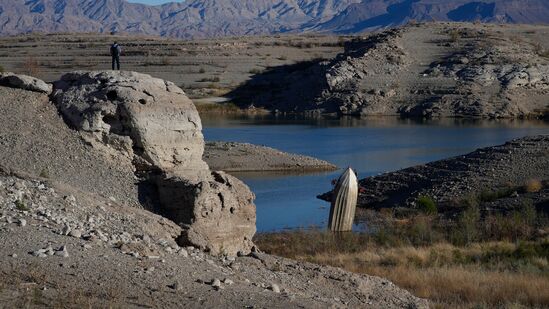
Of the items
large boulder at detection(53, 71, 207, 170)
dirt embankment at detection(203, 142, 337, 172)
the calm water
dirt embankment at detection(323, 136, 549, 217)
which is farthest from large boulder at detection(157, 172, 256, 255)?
dirt embankment at detection(203, 142, 337, 172)

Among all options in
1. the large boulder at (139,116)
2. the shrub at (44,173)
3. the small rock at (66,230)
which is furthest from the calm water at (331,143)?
the small rock at (66,230)

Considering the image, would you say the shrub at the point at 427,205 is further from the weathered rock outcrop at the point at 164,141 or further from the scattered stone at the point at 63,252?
the scattered stone at the point at 63,252

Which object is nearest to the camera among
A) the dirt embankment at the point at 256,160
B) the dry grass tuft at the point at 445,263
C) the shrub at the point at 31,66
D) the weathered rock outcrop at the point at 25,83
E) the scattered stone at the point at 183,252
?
the scattered stone at the point at 183,252

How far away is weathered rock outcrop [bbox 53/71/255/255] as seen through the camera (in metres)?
14.7

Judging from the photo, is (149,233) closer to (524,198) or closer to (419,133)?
(524,198)

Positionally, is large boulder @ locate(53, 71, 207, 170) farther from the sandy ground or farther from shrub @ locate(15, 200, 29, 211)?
the sandy ground

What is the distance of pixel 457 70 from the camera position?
71688mm

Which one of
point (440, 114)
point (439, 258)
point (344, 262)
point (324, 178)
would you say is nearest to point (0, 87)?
point (344, 262)

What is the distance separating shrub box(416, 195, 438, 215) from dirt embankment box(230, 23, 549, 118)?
39024 mm

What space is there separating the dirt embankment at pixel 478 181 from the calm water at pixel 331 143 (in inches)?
89.7

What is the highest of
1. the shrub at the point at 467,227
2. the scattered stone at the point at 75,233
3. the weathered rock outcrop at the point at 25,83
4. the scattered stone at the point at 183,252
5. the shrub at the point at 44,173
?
the weathered rock outcrop at the point at 25,83

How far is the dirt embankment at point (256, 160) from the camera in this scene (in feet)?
135

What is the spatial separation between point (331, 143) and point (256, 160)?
364 inches

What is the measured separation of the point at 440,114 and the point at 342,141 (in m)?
17.6
